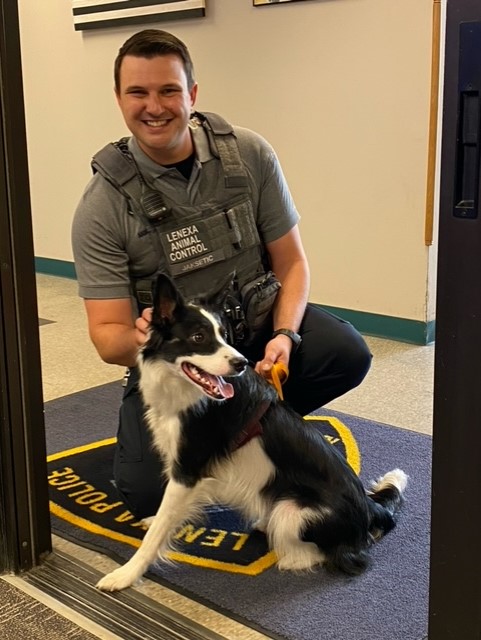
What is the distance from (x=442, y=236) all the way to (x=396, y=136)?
7.99 ft

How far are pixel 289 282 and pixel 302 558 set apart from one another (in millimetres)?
758

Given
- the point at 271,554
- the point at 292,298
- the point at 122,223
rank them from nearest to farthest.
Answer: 1. the point at 271,554
2. the point at 122,223
3. the point at 292,298

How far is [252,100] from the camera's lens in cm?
388

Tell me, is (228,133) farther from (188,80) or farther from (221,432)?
(221,432)

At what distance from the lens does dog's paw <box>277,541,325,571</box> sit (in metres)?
1.85

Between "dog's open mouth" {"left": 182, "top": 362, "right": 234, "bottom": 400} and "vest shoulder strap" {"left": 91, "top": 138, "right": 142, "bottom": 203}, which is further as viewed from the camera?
"vest shoulder strap" {"left": 91, "top": 138, "right": 142, "bottom": 203}

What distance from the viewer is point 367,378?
3.17m

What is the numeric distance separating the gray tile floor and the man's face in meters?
1.07

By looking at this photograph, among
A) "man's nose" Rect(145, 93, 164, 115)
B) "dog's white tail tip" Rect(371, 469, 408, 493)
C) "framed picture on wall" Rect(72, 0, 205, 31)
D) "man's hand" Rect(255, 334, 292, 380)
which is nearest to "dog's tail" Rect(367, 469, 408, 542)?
"dog's white tail tip" Rect(371, 469, 408, 493)

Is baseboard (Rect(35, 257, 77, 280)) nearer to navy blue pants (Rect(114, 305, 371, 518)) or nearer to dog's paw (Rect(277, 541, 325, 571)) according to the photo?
navy blue pants (Rect(114, 305, 371, 518))

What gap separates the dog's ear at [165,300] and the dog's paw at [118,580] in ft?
1.91

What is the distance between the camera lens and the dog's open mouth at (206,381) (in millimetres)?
1719

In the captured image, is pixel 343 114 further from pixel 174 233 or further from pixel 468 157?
pixel 468 157

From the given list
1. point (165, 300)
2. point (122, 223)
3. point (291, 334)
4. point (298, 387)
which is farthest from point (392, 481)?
point (122, 223)
